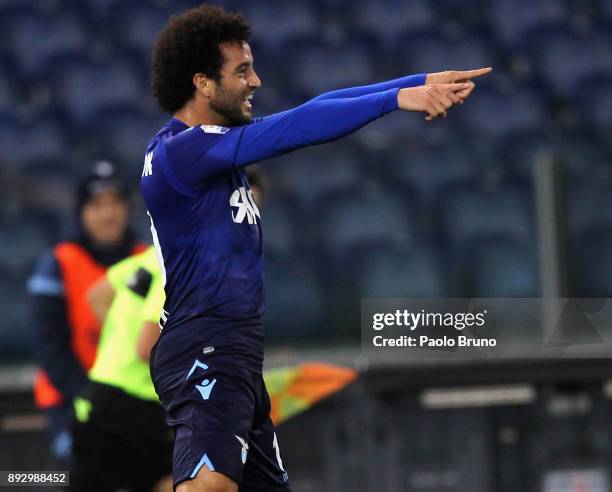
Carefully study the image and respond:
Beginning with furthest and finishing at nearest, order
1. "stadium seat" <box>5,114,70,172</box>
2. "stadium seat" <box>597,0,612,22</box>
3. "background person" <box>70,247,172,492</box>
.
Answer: "stadium seat" <box>597,0,612,22</box>
"stadium seat" <box>5,114,70,172</box>
"background person" <box>70,247,172,492</box>

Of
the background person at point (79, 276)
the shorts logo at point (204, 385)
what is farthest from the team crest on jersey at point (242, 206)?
the background person at point (79, 276)

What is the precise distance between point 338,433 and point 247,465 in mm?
2315

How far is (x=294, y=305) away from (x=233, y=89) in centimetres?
306

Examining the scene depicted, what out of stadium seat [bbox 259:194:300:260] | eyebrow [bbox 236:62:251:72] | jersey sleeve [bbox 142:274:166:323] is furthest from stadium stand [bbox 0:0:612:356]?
eyebrow [bbox 236:62:251:72]

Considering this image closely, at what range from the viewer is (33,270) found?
6.76 m

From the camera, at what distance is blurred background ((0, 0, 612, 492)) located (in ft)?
20.0

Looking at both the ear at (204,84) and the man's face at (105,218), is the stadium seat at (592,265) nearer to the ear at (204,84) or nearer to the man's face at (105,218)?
the man's face at (105,218)

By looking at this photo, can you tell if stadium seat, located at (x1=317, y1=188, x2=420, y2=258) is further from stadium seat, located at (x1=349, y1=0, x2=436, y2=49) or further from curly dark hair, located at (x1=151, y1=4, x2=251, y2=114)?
curly dark hair, located at (x1=151, y1=4, x2=251, y2=114)

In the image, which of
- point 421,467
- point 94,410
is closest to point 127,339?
point 94,410

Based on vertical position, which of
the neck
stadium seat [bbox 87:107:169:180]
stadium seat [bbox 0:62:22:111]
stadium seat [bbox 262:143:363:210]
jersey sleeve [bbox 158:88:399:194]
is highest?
stadium seat [bbox 0:62:22:111]

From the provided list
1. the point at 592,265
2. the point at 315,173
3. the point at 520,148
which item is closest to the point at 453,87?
the point at 592,265

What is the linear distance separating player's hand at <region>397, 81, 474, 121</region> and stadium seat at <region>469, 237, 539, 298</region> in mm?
3128

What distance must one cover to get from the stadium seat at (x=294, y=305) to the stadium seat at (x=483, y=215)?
2.82 feet

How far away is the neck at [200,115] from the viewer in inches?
150
